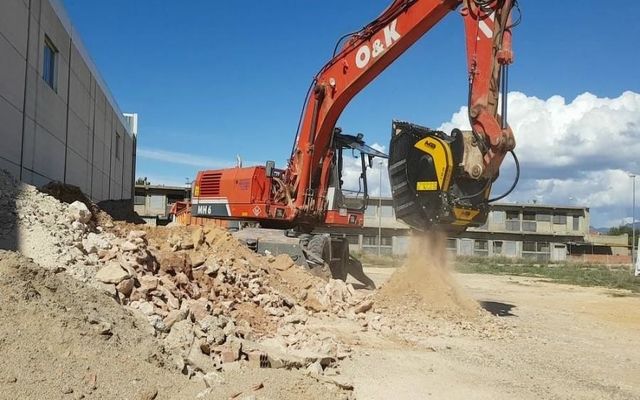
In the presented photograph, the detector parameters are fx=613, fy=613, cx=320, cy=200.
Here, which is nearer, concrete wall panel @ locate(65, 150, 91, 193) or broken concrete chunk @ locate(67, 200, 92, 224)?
broken concrete chunk @ locate(67, 200, 92, 224)

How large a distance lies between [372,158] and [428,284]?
208 inches

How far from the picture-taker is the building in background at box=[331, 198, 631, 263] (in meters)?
56.4

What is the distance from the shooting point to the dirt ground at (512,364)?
7.03 meters

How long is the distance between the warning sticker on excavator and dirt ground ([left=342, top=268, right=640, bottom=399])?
8.78 ft

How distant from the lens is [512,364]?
841 centimetres

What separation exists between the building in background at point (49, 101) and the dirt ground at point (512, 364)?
24.3ft

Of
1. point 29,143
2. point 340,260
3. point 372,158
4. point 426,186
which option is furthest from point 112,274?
point 372,158

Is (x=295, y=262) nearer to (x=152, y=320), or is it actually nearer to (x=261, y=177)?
(x=261, y=177)

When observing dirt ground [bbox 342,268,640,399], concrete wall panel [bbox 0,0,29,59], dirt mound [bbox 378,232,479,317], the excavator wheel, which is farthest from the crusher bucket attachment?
concrete wall panel [bbox 0,0,29,59]

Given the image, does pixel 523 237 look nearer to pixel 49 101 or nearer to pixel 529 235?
pixel 529 235

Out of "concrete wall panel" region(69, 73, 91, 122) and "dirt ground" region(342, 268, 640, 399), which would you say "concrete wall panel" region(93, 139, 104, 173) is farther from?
"dirt ground" region(342, 268, 640, 399)

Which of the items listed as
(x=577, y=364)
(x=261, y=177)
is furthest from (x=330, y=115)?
(x=577, y=364)

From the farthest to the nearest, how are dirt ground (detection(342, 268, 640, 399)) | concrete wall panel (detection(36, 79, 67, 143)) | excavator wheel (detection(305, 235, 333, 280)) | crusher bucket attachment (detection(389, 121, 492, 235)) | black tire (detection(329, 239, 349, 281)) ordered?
black tire (detection(329, 239, 349, 281)) < excavator wheel (detection(305, 235, 333, 280)) < concrete wall panel (detection(36, 79, 67, 143)) < crusher bucket attachment (detection(389, 121, 492, 235)) < dirt ground (detection(342, 268, 640, 399))

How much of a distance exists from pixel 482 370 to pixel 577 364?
66.6 inches
